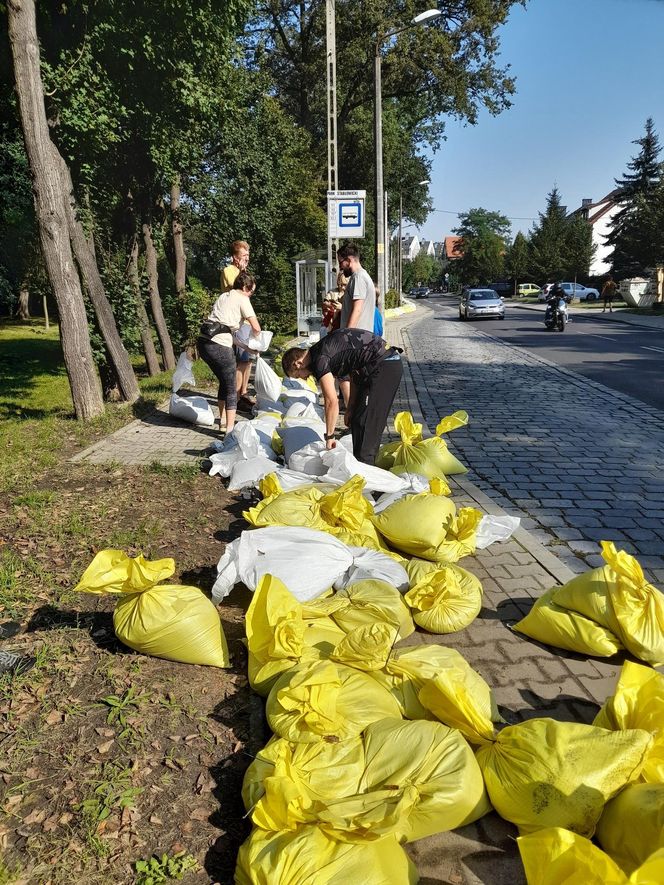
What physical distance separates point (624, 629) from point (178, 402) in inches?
250

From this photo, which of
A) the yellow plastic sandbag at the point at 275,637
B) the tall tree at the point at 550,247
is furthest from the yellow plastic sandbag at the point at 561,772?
the tall tree at the point at 550,247

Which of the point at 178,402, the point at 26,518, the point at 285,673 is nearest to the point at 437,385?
the point at 178,402

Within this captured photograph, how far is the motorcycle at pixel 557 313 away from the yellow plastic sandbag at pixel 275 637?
21974 millimetres

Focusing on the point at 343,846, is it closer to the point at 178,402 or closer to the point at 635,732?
the point at 635,732

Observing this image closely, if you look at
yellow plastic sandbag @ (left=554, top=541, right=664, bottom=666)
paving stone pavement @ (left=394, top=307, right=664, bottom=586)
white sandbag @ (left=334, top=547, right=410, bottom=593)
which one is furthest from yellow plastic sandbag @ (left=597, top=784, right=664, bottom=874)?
paving stone pavement @ (left=394, top=307, right=664, bottom=586)

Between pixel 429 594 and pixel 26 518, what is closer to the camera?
pixel 429 594

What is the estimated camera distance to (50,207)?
7.25 metres

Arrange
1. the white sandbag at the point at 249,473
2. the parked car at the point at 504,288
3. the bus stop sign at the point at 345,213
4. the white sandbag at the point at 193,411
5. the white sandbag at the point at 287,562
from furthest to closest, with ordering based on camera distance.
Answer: the parked car at the point at 504,288 < the bus stop sign at the point at 345,213 < the white sandbag at the point at 193,411 < the white sandbag at the point at 249,473 < the white sandbag at the point at 287,562

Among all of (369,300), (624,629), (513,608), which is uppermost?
(369,300)

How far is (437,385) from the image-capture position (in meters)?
11.3

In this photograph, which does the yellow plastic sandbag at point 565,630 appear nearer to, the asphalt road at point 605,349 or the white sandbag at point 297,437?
the white sandbag at point 297,437

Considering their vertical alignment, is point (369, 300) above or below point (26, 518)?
above

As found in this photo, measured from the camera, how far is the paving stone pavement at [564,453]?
457 centimetres

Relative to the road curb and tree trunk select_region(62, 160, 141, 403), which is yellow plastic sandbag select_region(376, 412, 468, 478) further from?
tree trunk select_region(62, 160, 141, 403)
